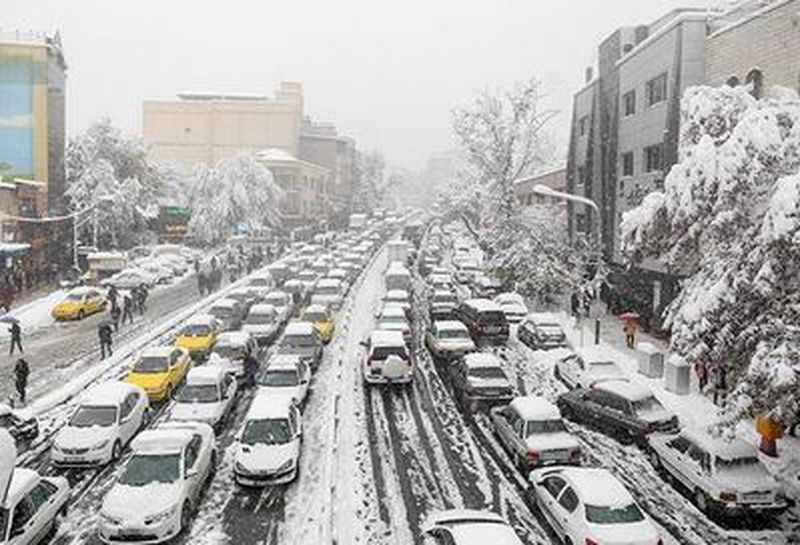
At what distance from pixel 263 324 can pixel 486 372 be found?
13.5 meters

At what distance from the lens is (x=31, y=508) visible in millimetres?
16125

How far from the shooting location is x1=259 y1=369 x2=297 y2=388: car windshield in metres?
26.6

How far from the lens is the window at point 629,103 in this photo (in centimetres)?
4475

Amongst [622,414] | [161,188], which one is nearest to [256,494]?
[622,414]

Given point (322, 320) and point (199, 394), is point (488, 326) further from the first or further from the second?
point (199, 394)

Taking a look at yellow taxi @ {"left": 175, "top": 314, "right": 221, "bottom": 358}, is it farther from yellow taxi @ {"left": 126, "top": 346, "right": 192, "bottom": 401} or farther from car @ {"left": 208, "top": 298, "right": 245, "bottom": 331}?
yellow taxi @ {"left": 126, "top": 346, "right": 192, "bottom": 401}

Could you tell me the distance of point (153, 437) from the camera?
18.7m

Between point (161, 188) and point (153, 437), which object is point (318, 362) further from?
point (161, 188)

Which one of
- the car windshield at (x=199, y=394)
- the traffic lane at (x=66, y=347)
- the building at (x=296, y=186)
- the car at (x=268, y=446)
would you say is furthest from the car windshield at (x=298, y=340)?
the building at (x=296, y=186)

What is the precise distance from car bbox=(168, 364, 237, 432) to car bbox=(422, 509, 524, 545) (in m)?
10.2

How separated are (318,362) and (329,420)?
7.52m

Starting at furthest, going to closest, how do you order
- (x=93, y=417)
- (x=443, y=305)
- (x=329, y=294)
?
1. (x=329, y=294)
2. (x=443, y=305)
3. (x=93, y=417)

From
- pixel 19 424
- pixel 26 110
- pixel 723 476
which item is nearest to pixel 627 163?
pixel 723 476

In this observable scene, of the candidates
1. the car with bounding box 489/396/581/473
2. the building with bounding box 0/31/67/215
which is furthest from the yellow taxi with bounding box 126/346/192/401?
the building with bounding box 0/31/67/215
